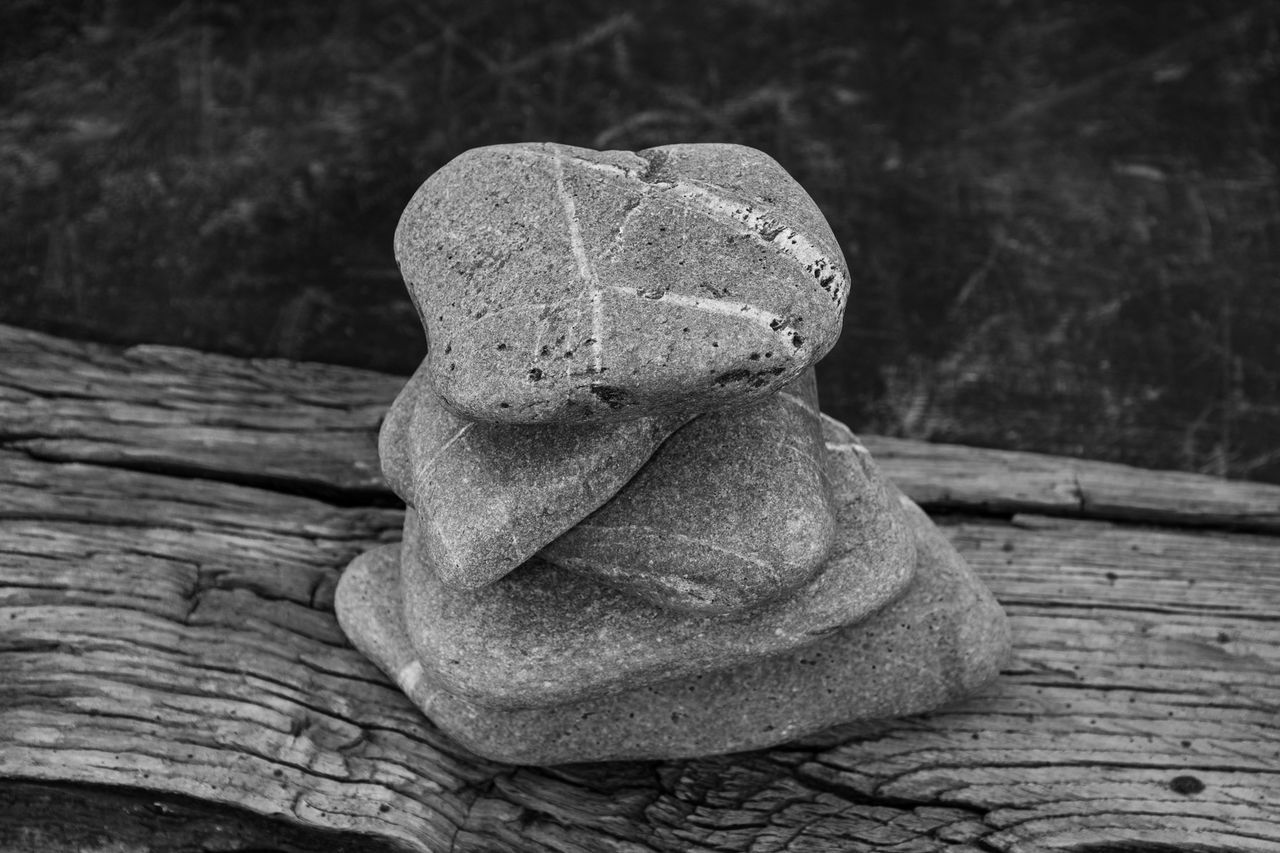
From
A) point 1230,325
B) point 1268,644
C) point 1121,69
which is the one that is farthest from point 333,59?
point 1268,644

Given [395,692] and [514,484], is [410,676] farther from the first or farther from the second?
[514,484]

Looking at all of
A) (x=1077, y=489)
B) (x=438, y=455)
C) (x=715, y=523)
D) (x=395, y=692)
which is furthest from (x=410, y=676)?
(x=1077, y=489)

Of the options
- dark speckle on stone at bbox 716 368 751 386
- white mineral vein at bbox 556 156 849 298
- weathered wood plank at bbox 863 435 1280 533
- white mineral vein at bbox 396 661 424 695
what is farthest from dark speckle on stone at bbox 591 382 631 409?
weathered wood plank at bbox 863 435 1280 533

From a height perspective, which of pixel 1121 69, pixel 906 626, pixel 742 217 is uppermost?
pixel 1121 69

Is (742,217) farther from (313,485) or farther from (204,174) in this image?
(204,174)

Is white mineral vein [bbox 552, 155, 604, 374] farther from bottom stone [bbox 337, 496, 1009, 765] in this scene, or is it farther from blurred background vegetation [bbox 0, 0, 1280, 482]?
blurred background vegetation [bbox 0, 0, 1280, 482]

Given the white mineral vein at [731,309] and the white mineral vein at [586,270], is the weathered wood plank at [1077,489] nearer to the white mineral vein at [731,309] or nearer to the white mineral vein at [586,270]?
the white mineral vein at [731,309]
